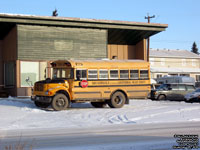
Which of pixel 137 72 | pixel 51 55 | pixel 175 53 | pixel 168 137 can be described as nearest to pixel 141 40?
pixel 51 55

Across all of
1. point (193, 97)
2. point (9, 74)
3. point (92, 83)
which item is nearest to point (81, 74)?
point (92, 83)

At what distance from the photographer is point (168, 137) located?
9.80 metres

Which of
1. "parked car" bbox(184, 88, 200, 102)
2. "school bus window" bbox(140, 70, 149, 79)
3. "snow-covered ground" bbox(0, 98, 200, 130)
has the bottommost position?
"snow-covered ground" bbox(0, 98, 200, 130)

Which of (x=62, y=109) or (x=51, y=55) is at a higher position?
(x=51, y=55)

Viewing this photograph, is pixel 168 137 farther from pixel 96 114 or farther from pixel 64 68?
pixel 64 68

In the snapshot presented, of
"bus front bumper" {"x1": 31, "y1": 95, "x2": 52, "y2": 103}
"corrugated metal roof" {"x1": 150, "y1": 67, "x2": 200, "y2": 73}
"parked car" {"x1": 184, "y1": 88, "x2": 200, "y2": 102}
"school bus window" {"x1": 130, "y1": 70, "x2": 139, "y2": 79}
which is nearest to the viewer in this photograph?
"bus front bumper" {"x1": 31, "y1": 95, "x2": 52, "y2": 103}

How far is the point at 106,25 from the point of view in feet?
95.9

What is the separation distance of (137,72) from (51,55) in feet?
33.3

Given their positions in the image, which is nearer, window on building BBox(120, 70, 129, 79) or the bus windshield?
the bus windshield

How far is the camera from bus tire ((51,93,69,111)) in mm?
17869

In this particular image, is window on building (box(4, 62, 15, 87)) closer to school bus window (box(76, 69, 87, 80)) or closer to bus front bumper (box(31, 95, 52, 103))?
bus front bumper (box(31, 95, 52, 103))

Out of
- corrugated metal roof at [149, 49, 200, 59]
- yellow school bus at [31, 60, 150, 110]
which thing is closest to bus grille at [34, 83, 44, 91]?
yellow school bus at [31, 60, 150, 110]

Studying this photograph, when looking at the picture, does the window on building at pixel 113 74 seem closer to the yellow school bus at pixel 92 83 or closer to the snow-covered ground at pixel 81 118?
the yellow school bus at pixel 92 83

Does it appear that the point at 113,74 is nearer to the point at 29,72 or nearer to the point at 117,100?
the point at 117,100
